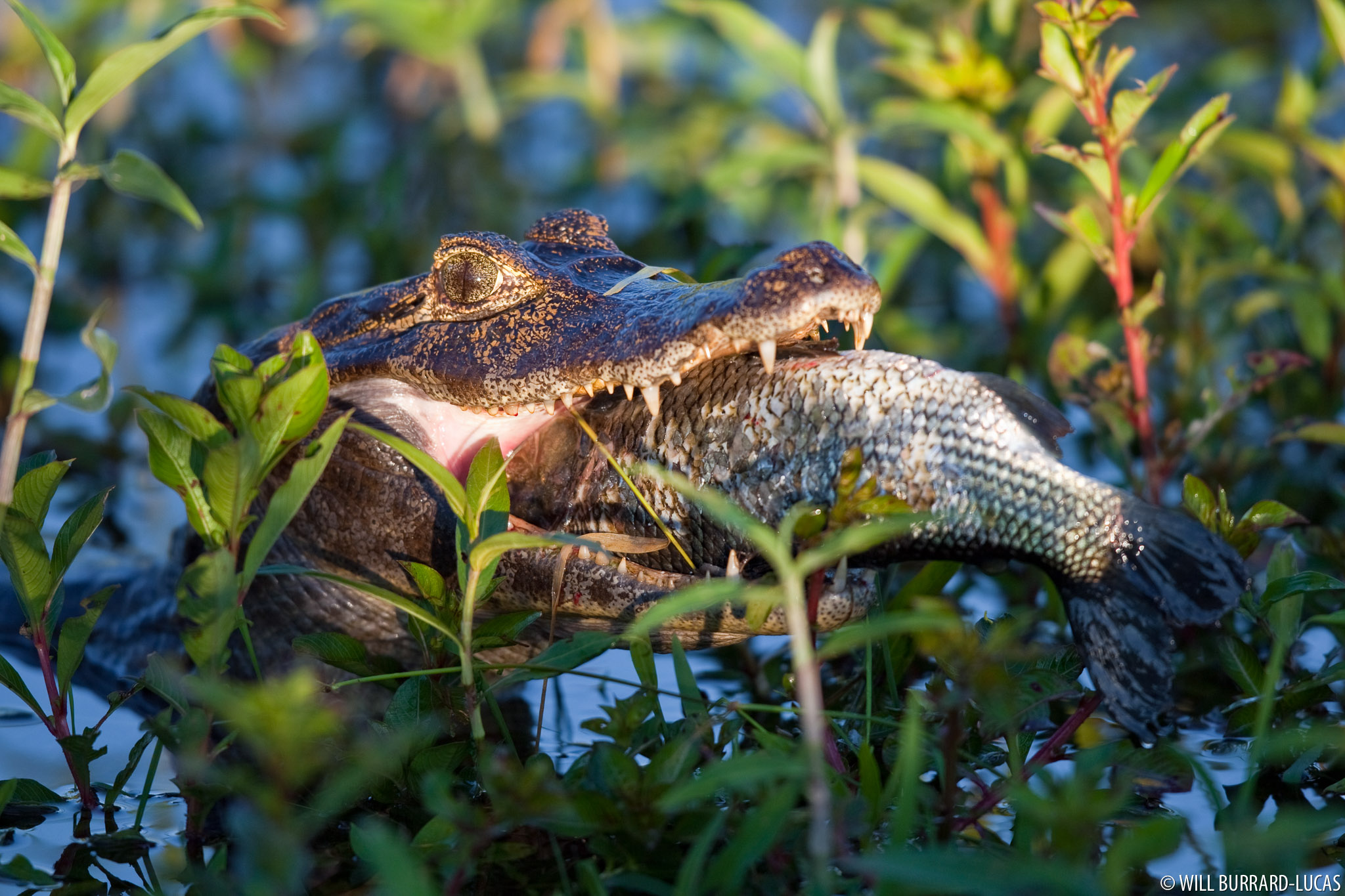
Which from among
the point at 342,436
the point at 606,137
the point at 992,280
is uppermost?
the point at 606,137

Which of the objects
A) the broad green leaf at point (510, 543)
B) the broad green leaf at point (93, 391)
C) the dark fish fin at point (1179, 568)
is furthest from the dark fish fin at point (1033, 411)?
the broad green leaf at point (93, 391)

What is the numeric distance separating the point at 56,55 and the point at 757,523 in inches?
54.4

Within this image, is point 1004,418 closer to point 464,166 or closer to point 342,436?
point 342,436

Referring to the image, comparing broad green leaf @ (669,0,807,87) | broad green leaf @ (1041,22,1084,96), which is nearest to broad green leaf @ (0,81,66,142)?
broad green leaf @ (1041,22,1084,96)

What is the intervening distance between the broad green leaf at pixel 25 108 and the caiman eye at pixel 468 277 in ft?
2.48

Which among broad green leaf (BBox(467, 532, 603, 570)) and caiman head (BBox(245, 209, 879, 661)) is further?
caiman head (BBox(245, 209, 879, 661))

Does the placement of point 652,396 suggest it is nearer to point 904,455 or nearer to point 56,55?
point 904,455

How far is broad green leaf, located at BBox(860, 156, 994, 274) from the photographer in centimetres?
400

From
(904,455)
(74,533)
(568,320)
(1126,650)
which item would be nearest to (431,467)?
(568,320)

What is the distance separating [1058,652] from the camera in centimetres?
220

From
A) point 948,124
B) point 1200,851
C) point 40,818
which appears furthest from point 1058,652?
point 948,124

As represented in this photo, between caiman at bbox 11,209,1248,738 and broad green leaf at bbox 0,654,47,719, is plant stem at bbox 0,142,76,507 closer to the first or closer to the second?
broad green leaf at bbox 0,654,47,719

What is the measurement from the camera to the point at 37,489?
2.08m

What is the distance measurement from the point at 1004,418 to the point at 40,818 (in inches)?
70.2
